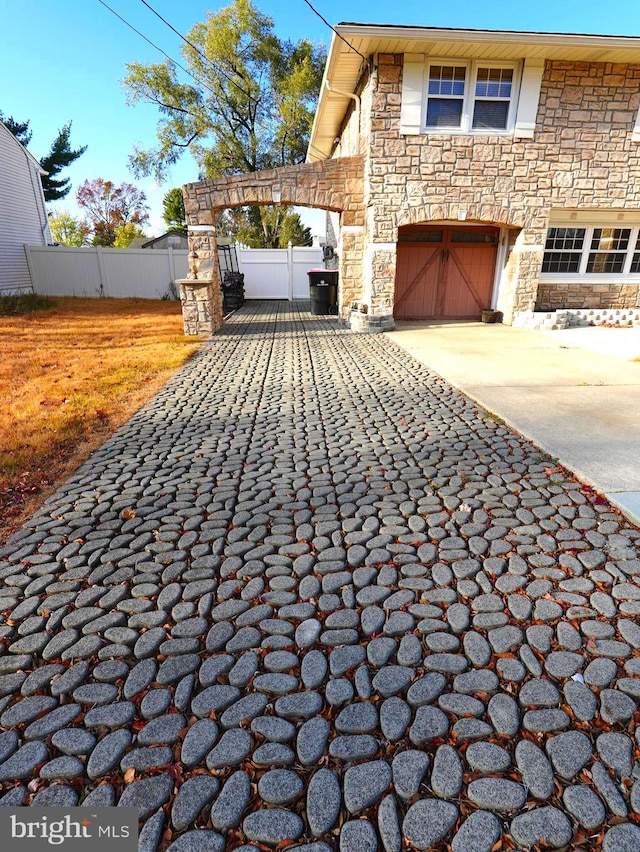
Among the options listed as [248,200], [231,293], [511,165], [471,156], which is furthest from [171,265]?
[511,165]

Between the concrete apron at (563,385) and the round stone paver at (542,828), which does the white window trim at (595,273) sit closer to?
the concrete apron at (563,385)

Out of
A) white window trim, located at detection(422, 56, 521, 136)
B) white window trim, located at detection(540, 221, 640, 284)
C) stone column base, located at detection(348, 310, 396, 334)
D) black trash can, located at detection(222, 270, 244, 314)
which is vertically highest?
white window trim, located at detection(422, 56, 521, 136)

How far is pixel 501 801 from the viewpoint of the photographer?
1.46m

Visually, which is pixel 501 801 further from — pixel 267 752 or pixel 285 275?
pixel 285 275

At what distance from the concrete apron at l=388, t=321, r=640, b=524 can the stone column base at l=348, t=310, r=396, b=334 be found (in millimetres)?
300

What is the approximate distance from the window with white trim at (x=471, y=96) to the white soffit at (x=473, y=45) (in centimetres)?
25

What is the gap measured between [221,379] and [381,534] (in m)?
4.40

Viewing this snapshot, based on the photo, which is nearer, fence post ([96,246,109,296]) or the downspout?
the downspout

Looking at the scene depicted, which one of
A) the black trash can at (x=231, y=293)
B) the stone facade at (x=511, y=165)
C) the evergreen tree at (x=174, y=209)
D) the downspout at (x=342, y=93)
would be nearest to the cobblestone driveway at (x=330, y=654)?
the stone facade at (x=511, y=165)

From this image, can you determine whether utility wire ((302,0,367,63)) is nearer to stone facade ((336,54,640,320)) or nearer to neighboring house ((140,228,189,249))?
stone facade ((336,54,640,320))

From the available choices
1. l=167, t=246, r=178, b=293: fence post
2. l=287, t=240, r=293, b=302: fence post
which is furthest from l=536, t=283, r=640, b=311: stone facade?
l=167, t=246, r=178, b=293: fence post

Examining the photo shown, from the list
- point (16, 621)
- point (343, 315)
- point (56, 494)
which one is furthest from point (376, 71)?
point (16, 621)

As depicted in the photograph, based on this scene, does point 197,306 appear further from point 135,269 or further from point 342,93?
point 135,269

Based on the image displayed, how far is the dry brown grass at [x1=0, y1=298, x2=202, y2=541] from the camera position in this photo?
392cm
